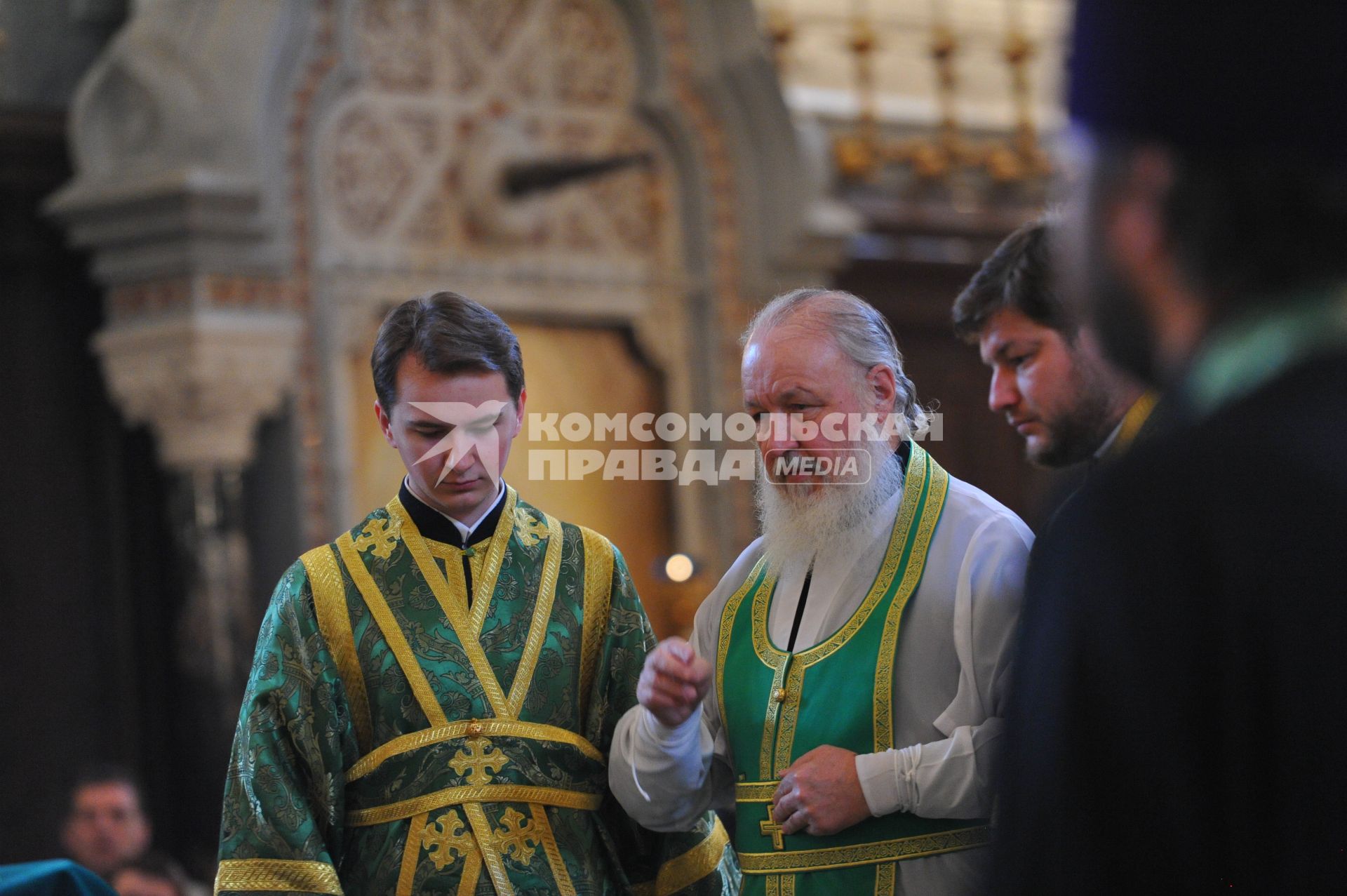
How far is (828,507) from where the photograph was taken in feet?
9.32

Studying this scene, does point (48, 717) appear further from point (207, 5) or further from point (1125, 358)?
point (1125, 358)

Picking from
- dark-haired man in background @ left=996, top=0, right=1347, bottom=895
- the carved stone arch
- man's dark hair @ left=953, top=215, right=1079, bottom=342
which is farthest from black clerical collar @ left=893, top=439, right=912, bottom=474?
the carved stone arch

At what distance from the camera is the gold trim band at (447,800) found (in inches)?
107

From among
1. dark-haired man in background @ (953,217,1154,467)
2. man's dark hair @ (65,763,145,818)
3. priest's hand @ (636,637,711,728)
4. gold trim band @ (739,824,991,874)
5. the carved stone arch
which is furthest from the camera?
the carved stone arch

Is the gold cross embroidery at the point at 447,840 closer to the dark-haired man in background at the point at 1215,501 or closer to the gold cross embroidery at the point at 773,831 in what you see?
the gold cross embroidery at the point at 773,831

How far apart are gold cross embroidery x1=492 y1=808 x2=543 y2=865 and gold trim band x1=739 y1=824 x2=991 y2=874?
428 mm

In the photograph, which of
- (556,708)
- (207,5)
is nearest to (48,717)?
(207,5)

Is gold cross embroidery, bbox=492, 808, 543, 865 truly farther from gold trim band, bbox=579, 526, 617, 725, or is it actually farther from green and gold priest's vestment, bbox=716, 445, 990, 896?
green and gold priest's vestment, bbox=716, 445, 990, 896

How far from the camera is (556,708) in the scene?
9.25ft

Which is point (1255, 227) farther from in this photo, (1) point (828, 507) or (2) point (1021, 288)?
(2) point (1021, 288)

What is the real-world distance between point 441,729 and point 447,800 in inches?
4.4

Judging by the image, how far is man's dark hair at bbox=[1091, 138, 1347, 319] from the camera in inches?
49.1

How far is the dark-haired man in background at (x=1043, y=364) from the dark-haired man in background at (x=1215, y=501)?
161cm

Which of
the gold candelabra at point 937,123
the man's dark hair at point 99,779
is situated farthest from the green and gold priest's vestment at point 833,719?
the gold candelabra at point 937,123
